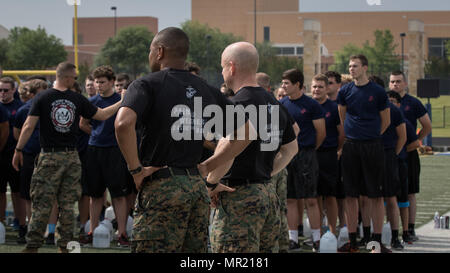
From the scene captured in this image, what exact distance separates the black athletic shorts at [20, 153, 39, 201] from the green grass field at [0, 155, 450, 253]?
2.05 feet

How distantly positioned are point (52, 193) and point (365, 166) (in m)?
3.68

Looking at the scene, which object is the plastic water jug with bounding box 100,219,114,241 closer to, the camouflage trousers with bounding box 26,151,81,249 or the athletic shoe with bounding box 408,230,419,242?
the camouflage trousers with bounding box 26,151,81,249

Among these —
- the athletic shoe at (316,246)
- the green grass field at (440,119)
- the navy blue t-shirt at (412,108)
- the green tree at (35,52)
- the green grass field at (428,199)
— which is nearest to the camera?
the green grass field at (428,199)

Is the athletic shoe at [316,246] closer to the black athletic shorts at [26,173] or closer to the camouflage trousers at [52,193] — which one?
the camouflage trousers at [52,193]

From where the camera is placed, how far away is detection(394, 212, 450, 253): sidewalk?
9234 millimetres

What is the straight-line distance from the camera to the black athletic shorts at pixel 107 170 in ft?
30.9

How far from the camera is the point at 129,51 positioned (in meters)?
81.7

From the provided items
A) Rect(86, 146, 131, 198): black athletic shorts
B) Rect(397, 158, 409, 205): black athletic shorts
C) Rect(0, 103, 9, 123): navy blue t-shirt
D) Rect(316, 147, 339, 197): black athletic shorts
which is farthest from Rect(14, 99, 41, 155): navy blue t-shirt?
Rect(397, 158, 409, 205): black athletic shorts

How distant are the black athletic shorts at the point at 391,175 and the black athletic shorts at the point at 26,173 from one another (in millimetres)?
4535

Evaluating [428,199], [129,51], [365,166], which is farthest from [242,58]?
[129,51]

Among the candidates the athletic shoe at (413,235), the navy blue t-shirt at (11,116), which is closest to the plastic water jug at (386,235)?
the athletic shoe at (413,235)

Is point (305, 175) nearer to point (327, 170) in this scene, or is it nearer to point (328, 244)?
point (327, 170)

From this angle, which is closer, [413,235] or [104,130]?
[104,130]

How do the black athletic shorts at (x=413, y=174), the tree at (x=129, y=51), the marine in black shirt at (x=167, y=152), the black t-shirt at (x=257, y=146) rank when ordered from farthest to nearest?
the tree at (x=129, y=51), the black athletic shorts at (x=413, y=174), the black t-shirt at (x=257, y=146), the marine in black shirt at (x=167, y=152)
